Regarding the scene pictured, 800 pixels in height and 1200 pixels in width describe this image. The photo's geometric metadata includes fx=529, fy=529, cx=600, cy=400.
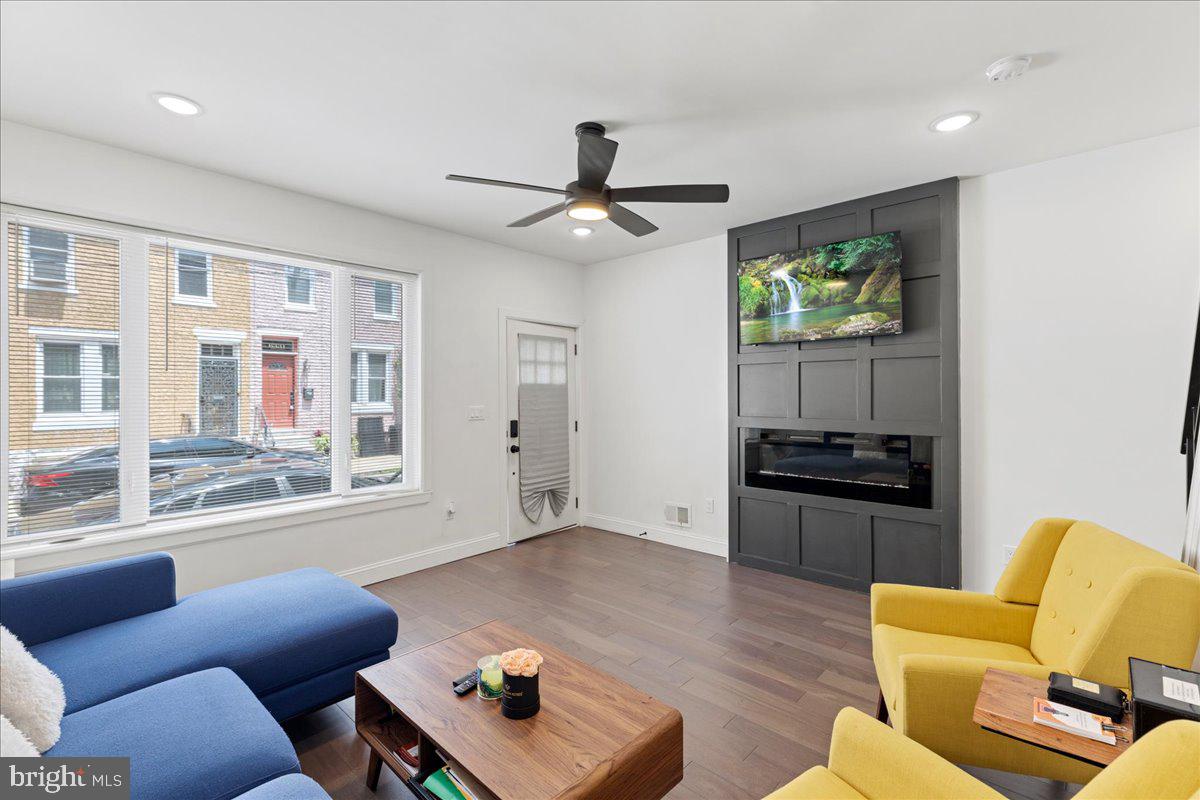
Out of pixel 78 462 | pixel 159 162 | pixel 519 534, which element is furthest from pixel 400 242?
pixel 519 534

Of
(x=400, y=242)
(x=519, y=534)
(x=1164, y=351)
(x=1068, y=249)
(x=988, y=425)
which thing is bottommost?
(x=519, y=534)

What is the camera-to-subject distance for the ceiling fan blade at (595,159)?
238 centimetres

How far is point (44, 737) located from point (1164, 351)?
4.86m

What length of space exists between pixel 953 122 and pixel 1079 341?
151 cm

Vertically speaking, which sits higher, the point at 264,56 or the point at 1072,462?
the point at 264,56

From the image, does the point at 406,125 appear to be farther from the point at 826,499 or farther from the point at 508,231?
the point at 826,499

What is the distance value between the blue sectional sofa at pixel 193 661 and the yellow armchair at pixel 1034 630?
1.81 meters

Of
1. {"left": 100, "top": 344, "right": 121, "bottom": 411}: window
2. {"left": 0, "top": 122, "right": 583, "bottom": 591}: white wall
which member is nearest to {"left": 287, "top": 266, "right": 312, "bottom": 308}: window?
{"left": 0, "top": 122, "right": 583, "bottom": 591}: white wall

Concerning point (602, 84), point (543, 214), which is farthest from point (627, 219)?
point (602, 84)

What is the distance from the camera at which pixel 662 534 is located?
Result: 5.06m

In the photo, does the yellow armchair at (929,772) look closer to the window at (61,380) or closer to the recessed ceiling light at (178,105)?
the recessed ceiling light at (178,105)

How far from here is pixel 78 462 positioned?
2.88 metres

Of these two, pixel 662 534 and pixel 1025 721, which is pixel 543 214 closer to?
pixel 1025 721

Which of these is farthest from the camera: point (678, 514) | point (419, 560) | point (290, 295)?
point (678, 514)
